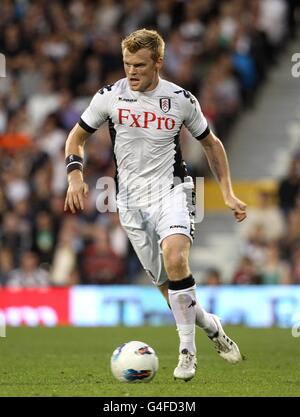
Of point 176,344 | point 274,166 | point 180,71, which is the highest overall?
point 180,71

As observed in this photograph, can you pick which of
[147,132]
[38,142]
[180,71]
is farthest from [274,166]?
[147,132]

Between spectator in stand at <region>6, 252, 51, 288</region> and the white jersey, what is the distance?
9727 mm

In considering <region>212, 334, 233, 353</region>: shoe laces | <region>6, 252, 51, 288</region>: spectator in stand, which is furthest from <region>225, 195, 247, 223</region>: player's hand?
<region>6, 252, 51, 288</region>: spectator in stand

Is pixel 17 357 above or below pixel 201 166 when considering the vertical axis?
below

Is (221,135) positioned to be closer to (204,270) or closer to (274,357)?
(204,270)

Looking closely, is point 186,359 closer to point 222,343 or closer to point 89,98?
point 222,343

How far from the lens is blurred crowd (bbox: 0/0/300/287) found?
19094 millimetres

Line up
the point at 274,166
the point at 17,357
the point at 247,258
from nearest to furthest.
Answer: the point at 17,357
the point at 247,258
the point at 274,166

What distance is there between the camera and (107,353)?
12539mm

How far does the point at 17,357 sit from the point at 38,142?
9.88 m

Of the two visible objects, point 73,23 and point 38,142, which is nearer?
point 38,142

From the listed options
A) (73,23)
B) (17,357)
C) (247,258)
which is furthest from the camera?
(73,23)

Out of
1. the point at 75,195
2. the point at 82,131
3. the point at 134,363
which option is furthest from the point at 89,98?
the point at 134,363

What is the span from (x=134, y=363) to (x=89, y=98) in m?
13.4
